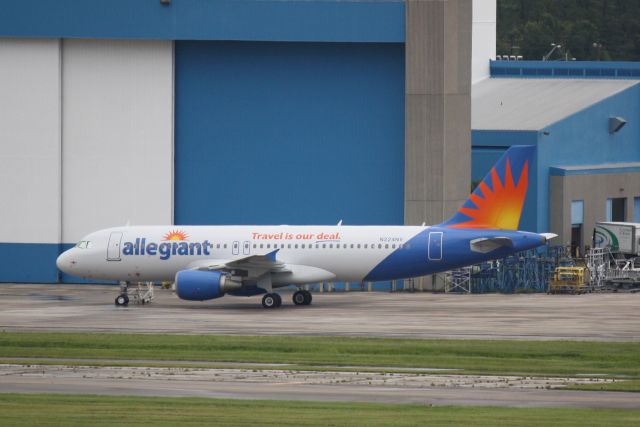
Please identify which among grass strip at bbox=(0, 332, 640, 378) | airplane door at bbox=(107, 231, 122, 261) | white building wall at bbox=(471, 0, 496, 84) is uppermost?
white building wall at bbox=(471, 0, 496, 84)

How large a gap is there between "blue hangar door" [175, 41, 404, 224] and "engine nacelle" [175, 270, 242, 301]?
14.2 metres

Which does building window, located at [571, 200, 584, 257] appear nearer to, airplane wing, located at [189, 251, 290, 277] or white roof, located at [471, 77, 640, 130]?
white roof, located at [471, 77, 640, 130]

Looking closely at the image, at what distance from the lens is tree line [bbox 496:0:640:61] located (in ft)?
490

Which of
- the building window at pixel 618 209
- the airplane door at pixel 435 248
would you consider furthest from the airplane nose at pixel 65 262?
the building window at pixel 618 209

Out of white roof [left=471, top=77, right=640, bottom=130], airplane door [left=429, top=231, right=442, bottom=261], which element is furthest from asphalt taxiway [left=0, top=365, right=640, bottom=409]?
white roof [left=471, top=77, right=640, bottom=130]

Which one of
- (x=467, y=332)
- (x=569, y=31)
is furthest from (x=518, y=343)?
(x=569, y=31)

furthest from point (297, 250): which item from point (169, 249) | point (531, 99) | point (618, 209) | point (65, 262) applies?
point (531, 99)

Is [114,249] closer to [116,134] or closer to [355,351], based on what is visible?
[116,134]

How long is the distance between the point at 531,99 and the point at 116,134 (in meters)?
26.8

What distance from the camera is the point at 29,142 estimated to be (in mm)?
63250

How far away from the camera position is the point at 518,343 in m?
35.7

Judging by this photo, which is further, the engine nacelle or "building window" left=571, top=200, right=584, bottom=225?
"building window" left=571, top=200, right=584, bottom=225

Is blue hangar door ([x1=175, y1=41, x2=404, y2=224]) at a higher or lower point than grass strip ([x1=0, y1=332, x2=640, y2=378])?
higher

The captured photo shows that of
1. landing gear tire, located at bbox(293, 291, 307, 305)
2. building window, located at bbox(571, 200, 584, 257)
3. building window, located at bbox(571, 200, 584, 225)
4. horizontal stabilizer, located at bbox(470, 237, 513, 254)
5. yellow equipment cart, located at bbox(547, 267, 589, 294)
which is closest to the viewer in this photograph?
horizontal stabilizer, located at bbox(470, 237, 513, 254)
